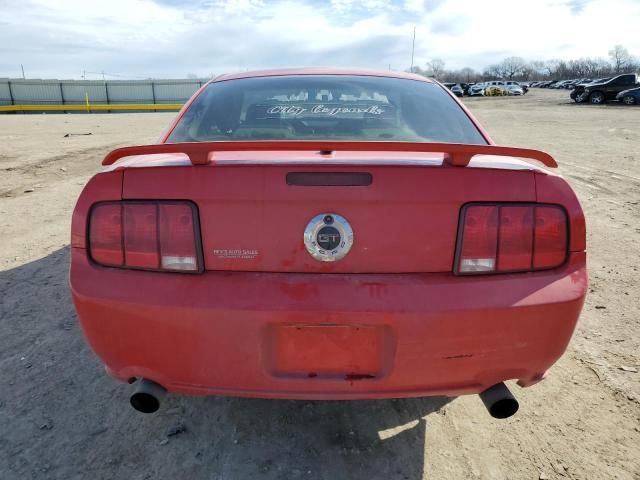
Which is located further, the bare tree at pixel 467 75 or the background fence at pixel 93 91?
the bare tree at pixel 467 75

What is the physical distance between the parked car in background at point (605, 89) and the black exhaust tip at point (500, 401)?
1386 inches

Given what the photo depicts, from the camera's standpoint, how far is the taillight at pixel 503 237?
1626 millimetres

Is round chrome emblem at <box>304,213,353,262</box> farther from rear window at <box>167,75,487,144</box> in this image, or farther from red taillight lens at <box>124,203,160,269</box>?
rear window at <box>167,75,487,144</box>

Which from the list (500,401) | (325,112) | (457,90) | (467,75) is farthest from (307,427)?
(467,75)

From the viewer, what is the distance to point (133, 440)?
6.81 ft

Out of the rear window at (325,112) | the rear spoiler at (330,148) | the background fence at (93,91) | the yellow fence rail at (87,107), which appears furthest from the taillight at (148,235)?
the background fence at (93,91)

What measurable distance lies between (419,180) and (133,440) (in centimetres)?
168

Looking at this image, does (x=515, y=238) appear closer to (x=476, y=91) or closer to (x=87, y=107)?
(x=87, y=107)

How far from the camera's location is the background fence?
3784 centimetres

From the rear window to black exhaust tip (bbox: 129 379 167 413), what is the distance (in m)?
1.25

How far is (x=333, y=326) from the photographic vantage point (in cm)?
159

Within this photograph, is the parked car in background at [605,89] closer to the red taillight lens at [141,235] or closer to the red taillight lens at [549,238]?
the red taillight lens at [549,238]

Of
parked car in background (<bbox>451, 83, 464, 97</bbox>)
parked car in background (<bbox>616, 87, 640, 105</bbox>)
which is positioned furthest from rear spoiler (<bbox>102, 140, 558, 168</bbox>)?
parked car in background (<bbox>451, 83, 464, 97</bbox>)

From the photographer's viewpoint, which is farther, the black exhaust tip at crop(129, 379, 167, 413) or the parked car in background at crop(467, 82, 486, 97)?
the parked car in background at crop(467, 82, 486, 97)
